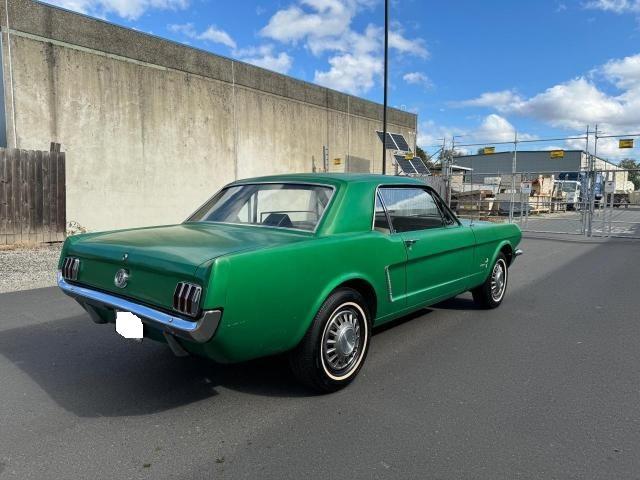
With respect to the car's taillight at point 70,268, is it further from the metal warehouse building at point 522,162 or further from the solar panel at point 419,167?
the metal warehouse building at point 522,162

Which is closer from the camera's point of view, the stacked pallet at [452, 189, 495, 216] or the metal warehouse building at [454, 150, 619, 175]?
the stacked pallet at [452, 189, 495, 216]

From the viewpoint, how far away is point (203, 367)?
380cm

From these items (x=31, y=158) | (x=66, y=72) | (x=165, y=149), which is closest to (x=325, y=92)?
(x=165, y=149)

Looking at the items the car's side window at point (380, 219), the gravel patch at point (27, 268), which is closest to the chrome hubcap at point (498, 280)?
the car's side window at point (380, 219)

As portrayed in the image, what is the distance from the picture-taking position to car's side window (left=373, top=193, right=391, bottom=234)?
391 cm

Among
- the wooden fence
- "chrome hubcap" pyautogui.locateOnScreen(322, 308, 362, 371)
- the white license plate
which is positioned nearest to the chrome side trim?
"chrome hubcap" pyautogui.locateOnScreen(322, 308, 362, 371)

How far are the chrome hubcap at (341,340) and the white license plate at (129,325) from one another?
115 cm

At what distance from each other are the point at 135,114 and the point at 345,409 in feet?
36.2

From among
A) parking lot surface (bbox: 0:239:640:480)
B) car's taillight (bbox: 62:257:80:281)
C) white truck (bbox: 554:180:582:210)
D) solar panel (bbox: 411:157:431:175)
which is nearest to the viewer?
parking lot surface (bbox: 0:239:640:480)

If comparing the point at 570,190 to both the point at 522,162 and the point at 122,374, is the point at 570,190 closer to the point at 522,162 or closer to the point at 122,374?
the point at 522,162

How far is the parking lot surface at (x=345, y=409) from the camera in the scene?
2.51 m

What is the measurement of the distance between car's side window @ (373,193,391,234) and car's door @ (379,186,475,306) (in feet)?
0.24

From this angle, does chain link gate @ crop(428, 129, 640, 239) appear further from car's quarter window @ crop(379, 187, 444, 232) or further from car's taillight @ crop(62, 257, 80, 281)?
car's taillight @ crop(62, 257, 80, 281)

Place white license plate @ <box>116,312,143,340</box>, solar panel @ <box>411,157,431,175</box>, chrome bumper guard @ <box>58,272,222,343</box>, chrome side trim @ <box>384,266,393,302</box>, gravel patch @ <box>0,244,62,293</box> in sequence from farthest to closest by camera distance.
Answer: solar panel @ <box>411,157,431,175</box>, gravel patch @ <box>0,244,62,293</box>, chrome side trim @ <box>384,266,393,302</box>, white license plate @ <box>116,312,143,340</box>, chrome bumper guard @ <box>58,272,222,343</box>
